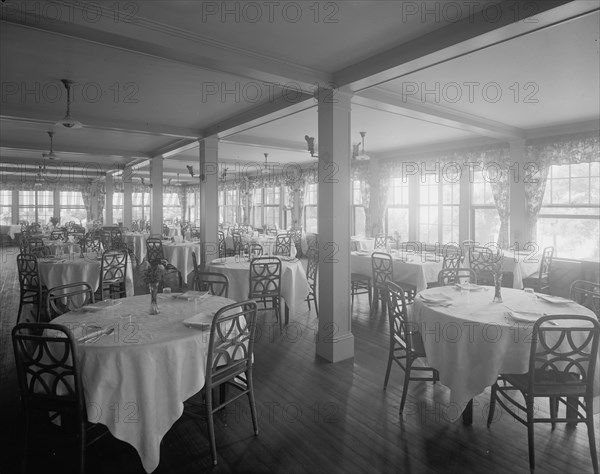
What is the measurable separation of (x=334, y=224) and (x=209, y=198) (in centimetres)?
395

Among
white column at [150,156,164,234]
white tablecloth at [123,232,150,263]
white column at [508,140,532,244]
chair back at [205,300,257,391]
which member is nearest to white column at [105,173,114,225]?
white tablecloth at [123,232,150,263]

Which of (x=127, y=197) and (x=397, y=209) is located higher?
(x=127, y=197)

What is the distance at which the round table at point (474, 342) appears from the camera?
255 cm

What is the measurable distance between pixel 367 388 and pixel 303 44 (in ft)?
9.60

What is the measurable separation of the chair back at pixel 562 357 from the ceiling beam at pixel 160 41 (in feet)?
9.54

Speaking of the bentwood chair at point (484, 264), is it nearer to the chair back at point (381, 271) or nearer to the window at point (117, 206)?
the chair back at point (381, 271)

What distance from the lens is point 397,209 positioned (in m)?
9.95

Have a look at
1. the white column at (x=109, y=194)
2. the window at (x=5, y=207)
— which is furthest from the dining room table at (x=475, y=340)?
the window at (x=5, y=207)

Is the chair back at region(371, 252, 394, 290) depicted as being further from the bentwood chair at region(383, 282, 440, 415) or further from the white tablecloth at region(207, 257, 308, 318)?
the bentwood chair at region(383, 282, 440, 415)

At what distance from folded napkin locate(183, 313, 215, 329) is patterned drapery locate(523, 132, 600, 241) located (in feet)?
21.9

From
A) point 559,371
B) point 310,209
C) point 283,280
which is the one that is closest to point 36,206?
point 310,209

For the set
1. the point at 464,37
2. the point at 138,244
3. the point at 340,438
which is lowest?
the point at 340,438

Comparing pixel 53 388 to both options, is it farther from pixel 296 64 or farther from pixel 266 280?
pixel 296 64

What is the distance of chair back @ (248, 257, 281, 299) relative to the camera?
4855 mm
